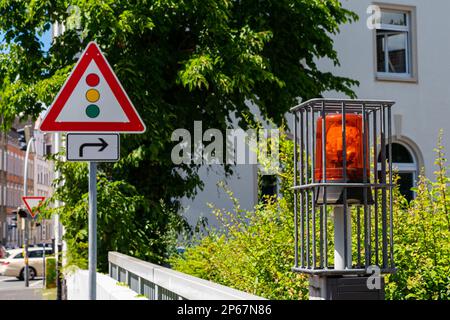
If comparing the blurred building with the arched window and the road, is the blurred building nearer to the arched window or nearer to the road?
the road

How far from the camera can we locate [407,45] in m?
21.4

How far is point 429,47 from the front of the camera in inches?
833

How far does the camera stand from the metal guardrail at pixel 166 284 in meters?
4.30

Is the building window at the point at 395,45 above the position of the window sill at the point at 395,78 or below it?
above

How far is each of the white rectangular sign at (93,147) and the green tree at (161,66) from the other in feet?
21.3

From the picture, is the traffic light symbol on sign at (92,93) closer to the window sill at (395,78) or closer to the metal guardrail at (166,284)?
the metal guardrail at (166,284)

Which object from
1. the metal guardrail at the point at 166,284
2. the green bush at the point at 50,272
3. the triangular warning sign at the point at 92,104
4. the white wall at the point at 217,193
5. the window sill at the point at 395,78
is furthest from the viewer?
the green bush at the point at 50,272

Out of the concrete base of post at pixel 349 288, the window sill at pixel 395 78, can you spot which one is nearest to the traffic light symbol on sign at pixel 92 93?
the concrete base of post at pixel 349 288

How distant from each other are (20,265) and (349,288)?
30.3 meters

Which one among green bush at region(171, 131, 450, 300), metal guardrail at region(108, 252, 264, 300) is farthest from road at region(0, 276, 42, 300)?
green bush at region(171, 131, 450, 300)

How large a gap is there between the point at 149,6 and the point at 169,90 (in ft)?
5.53

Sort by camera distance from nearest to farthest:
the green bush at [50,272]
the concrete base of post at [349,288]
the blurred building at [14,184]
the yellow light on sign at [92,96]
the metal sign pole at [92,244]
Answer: the concrete base of post at [349,288] → the metal sign pole at [92,244] → the yellow light on sign at [92,96] → the green bush at [50,272] → the blurred building at [14,184]

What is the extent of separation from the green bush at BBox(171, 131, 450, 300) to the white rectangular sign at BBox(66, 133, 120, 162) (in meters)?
2.05

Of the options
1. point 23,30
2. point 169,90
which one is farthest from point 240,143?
point 23,30
